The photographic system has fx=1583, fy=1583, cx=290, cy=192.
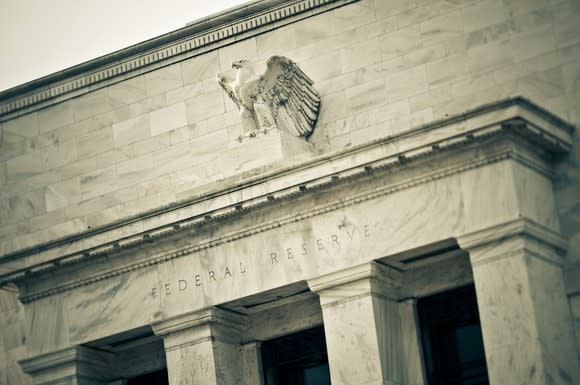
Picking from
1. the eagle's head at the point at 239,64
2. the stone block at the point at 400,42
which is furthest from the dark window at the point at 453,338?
the eagle's head at the point at 239,64

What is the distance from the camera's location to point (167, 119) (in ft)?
121

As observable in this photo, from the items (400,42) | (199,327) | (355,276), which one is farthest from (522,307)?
(400,42)

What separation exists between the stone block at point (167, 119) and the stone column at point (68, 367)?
5511 mm

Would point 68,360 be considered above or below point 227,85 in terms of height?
below

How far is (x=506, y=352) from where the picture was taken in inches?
1147

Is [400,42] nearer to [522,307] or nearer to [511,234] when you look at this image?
[511,234]

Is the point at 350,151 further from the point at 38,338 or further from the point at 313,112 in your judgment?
the point at 38,338

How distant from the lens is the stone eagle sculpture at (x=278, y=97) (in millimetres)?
34281

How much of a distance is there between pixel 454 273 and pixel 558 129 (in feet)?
11.7

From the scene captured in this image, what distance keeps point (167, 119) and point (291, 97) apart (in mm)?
Result: 3725

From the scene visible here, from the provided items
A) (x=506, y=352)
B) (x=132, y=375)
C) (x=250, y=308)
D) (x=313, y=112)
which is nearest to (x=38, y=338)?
(x=132, y=375)

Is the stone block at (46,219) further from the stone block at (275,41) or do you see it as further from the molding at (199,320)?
the stone block at (275,41)

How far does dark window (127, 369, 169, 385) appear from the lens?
35.1m

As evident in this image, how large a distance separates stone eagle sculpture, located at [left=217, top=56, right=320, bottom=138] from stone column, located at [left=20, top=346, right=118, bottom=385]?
237 inches
